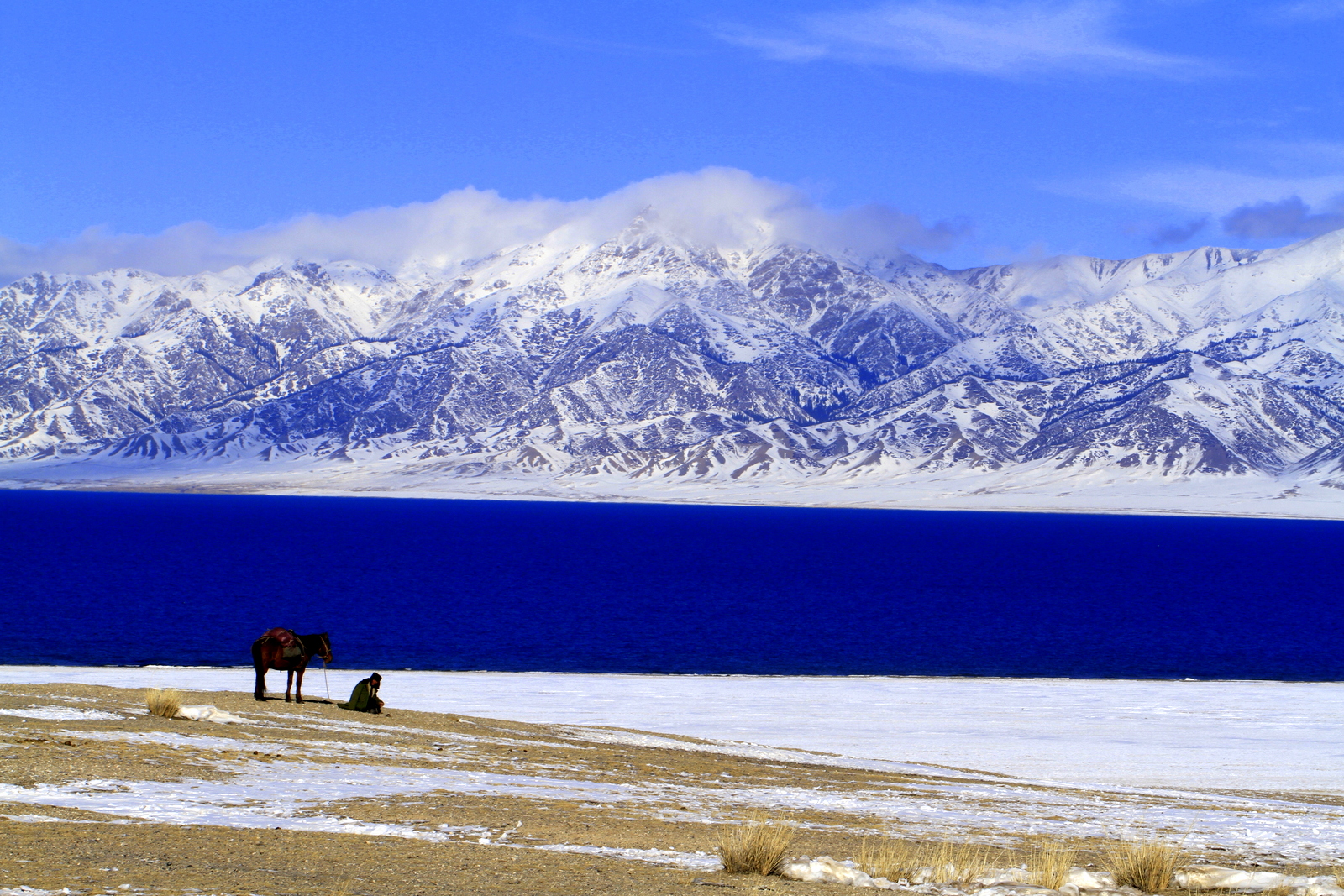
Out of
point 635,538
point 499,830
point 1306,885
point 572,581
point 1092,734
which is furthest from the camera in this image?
point 635,538

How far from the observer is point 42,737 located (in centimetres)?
1730

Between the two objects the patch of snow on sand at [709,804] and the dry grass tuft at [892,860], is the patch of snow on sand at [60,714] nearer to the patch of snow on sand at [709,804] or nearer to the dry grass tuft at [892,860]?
the patch of snow on sand at [709,804]

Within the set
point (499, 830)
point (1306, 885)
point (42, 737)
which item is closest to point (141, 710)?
point (42, 737)

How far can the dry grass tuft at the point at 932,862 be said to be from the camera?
11570mm

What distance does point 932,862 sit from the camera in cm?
1229

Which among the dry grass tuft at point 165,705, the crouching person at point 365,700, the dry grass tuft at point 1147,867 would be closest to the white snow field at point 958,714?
the crouching person at point 365,700

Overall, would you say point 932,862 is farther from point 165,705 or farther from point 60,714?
point 60,714

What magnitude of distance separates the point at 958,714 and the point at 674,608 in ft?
152

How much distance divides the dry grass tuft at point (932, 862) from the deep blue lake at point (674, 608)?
44728mm

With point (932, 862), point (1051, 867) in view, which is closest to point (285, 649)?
point (932, 862)

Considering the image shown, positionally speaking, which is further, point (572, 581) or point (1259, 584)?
point (1259, 584)

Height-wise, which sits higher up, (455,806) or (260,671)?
(260,671)

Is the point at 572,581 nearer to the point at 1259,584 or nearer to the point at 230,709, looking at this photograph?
the point at 1259,584

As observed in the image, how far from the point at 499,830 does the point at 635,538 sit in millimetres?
171696
